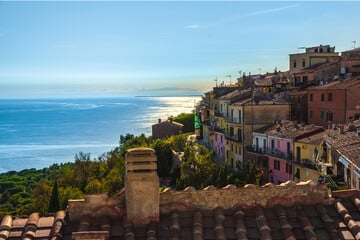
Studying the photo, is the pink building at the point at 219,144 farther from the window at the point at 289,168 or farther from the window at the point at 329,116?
the window at the point at 289,168

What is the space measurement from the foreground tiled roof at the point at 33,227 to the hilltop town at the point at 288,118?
71.2 ft

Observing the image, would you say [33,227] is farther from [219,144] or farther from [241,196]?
[219,144]

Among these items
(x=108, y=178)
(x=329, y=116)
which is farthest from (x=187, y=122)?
(x=329, y=116)

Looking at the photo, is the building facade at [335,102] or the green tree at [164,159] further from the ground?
the building facade at [335,102]

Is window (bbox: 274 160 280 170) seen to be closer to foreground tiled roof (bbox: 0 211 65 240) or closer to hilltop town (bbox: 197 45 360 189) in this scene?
hilltop town (bbox: 197 45 360 189)

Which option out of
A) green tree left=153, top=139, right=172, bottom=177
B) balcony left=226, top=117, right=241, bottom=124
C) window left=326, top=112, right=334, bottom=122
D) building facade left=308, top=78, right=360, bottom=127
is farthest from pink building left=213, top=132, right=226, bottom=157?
window left=326, top=112, right=334, bottom=122

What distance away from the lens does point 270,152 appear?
38.7m

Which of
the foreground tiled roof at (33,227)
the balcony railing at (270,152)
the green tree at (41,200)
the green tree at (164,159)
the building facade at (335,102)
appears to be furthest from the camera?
the green tree at (164,159)

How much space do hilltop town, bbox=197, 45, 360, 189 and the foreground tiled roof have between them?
21704 mm

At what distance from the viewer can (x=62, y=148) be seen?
11156cm

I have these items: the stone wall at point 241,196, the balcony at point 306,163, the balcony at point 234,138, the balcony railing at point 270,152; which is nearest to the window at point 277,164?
the balcony railing at point 270,152

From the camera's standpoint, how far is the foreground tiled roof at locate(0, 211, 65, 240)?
5.93 m

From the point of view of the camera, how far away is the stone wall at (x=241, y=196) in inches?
247

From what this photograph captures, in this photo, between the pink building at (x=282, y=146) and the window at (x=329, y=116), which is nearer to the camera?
the pink building at (x=282, y=146)
